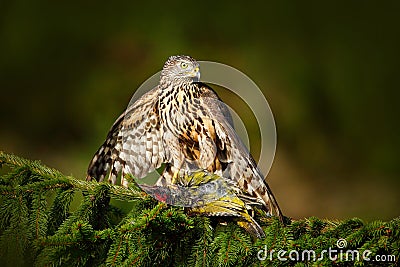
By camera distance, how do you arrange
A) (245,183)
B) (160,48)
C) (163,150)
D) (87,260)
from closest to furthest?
(87,260), (245,183), (163,150), (160,48)

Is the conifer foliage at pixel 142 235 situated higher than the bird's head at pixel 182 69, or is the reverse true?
the bird's head at pixel 182 69

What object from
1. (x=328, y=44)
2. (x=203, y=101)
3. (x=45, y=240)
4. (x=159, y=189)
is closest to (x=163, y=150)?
(x=203, y=101)

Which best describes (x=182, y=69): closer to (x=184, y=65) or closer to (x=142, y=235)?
(x=184, y=65)

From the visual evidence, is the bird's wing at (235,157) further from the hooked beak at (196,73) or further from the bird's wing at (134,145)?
the bird's wing at (134,145)

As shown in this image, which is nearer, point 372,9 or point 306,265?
point 306,265

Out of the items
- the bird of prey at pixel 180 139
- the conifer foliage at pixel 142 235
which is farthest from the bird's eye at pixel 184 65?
the conifer foliage at pixel 142 235

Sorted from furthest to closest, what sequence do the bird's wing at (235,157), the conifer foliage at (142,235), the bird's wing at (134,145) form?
the bird's wing at (134,145)
the bird's wing at (235,157)
the conifer foliage at (142,235)

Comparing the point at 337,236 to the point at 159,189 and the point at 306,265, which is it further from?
the point at 159,189
